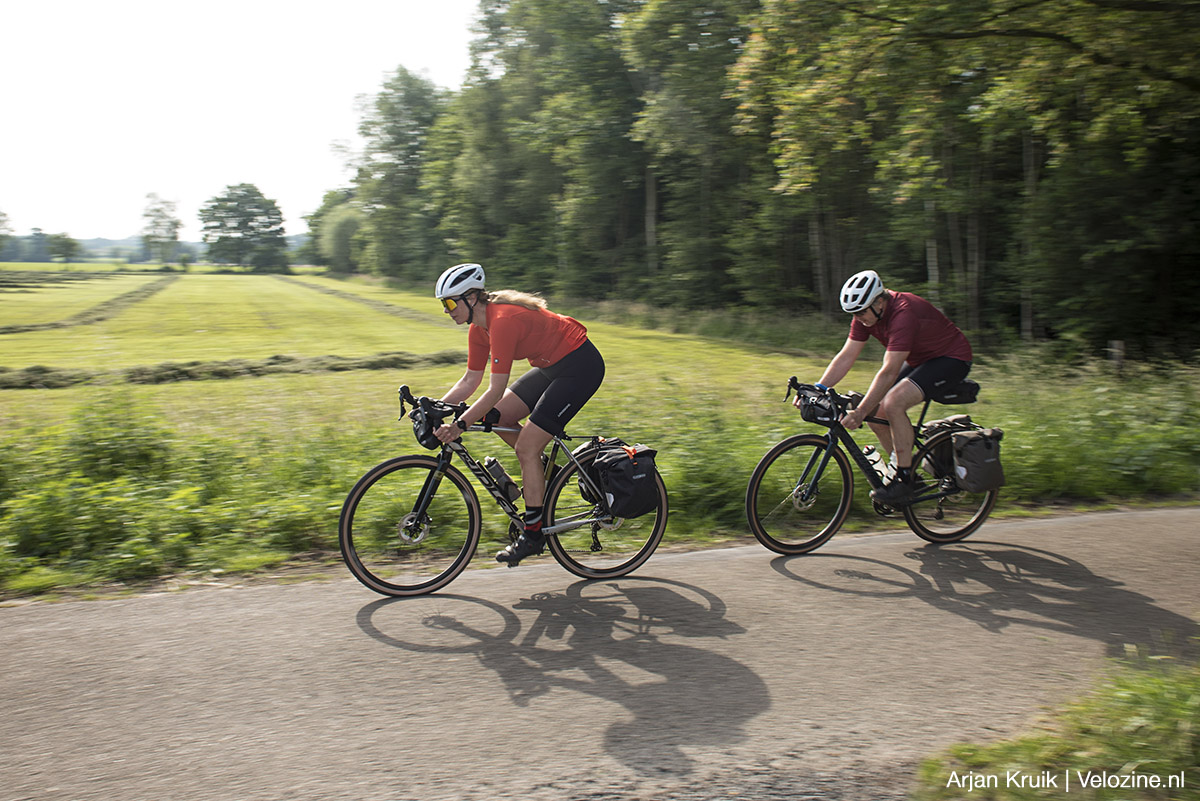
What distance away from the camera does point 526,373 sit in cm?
525

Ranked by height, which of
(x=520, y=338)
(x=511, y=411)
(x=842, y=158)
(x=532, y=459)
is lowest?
(x=532, y=459)

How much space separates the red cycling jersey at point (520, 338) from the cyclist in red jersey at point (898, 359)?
6.43ft

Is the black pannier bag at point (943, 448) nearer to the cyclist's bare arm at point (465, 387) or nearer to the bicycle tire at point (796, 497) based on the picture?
the bicycle tire at point (796, 497)

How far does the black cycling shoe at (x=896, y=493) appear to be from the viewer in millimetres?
6047

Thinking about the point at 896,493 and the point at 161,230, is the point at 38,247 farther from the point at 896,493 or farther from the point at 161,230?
the point at 896,493

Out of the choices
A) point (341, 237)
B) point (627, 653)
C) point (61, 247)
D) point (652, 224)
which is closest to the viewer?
point (627, 653)

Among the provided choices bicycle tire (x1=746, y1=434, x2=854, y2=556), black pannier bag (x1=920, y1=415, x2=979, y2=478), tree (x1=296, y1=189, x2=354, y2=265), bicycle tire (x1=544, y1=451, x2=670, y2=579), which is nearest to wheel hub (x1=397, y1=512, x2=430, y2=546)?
bicycle tire (x1=544, y1=451, x2=670, y2=579)

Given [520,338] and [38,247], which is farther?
[38,247]

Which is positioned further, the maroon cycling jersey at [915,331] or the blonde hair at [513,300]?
the maroon cycling jersey at [915,331]

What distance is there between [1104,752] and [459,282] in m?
3.85

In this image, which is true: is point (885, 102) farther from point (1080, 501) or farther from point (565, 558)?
point (565, 558)

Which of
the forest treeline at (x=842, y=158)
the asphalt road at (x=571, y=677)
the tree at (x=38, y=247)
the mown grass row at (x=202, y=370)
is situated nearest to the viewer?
the asphalt road at (x=571, y=677)

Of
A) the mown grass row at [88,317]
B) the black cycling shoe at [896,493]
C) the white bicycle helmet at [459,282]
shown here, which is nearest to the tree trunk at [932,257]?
the black cycling shoe at [896,493]

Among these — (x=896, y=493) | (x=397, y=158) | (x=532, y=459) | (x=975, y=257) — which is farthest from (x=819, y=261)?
(x=397, y=158)
